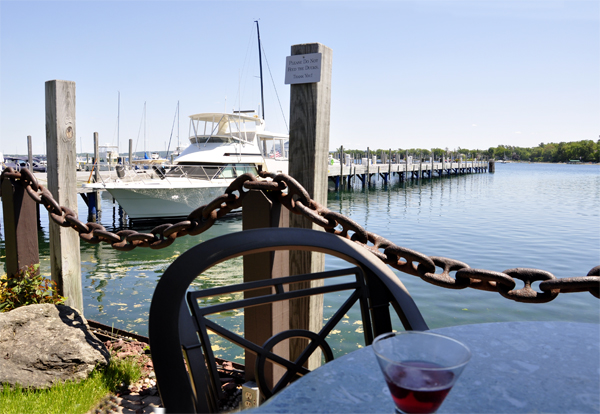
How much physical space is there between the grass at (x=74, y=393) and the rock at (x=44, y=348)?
0.07m

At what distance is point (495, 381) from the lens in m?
0.85

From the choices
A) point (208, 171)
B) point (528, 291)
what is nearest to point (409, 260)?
point (528, 291)

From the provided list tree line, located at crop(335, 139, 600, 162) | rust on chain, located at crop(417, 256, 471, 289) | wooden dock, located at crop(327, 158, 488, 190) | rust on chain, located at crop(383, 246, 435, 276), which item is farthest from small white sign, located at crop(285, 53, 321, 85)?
tree line, located at crop(335, 139, 600, 162)

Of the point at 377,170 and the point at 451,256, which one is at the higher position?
the point at 377,170

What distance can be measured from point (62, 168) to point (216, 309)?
8.82ft

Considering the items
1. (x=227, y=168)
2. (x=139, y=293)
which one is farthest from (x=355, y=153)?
(x=139, y=293)

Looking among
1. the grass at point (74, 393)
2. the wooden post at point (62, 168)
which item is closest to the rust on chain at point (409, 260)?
the grass at point (74, 393)

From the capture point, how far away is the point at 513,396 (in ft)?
2.61

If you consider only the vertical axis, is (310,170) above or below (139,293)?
above

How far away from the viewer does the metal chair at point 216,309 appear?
0.92 meters

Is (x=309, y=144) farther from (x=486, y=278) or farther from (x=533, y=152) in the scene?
(x=533, y=152)

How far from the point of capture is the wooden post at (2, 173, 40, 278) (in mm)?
3295

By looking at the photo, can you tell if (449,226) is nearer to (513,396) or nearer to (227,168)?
(227,168)

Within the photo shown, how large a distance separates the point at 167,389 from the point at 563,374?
81 cm
